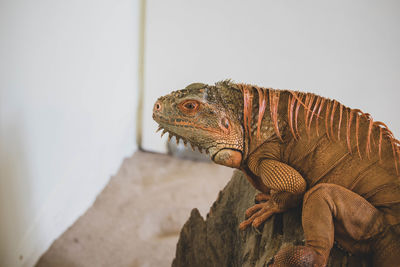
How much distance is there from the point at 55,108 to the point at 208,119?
149cm

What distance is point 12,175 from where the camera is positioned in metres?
2.34

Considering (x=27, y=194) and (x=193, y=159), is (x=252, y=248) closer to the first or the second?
(x=27, y=194)

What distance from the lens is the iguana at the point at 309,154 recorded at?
54.3 inches

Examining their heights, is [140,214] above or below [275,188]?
below

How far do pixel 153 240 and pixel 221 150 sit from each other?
1698 millimetres

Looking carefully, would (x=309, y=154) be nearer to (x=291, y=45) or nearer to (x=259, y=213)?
(x=259, y=213)

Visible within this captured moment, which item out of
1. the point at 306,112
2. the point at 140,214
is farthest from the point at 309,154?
the point at 140,214

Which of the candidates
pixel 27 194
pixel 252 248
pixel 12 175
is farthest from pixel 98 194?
pixel 252 248

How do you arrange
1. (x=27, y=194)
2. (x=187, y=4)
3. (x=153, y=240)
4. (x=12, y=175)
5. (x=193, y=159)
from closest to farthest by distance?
1. (x=12, y=175)
2. (x=27, y=194)
3. (x=153, y=240)
4. (x=187, y=4)
5. (x=193, y=159)

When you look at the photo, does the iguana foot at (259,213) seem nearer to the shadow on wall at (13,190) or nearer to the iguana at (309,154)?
the iguana at (309,154)

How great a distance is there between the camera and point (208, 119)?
1.55 m

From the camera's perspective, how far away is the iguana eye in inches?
60.7

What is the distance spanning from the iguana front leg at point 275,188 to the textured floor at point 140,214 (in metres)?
1.04

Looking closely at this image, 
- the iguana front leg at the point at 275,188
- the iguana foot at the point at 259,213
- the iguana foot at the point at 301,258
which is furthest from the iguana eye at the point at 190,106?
the iguana foot at the point at 301,258
